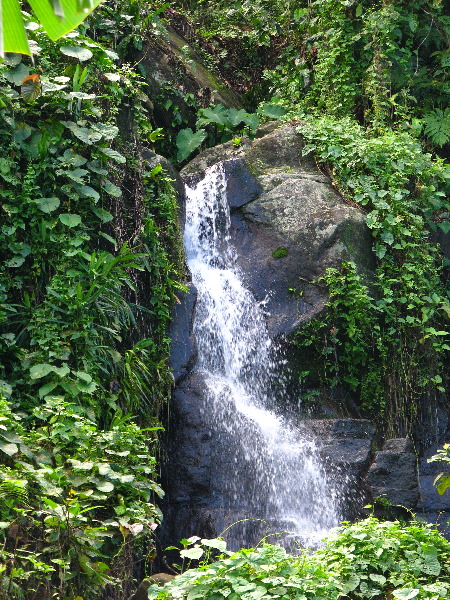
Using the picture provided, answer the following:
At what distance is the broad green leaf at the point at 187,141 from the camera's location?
10.6 meters

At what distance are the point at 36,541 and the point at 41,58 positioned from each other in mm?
4826

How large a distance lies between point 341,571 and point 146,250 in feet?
13.3

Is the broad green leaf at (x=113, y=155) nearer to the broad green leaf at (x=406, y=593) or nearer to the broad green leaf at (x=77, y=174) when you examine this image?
the broad green leaf at (x=77, y=174)

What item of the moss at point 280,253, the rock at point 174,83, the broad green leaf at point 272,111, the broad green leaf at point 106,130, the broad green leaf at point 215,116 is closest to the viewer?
the broad green leaf at point 106,130

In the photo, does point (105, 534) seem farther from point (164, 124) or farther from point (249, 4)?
point (249, 4)

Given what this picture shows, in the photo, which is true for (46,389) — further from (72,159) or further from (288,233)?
(288,233)

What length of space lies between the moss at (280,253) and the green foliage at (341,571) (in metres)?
4.79

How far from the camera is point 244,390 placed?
27.5 feet

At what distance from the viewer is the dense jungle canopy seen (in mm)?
4562

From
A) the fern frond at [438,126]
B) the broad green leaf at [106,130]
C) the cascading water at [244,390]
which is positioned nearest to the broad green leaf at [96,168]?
the broad green leaf at [106,130]

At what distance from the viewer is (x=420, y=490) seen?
8.50m

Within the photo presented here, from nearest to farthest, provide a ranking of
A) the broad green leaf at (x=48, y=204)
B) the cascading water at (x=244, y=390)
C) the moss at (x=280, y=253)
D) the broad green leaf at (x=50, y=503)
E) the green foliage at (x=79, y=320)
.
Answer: the broad green leaf at (x=50, y=503) < the green foliage at (x=79, y=320) < the broad green leaf at (x=48, y=204) < the cascading water at (x=244, y=390) < the moss at (x=280, y=253)

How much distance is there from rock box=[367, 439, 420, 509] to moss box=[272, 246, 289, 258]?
8.90 feet

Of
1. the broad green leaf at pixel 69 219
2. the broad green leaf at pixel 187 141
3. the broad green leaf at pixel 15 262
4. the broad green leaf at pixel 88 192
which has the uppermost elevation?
the broad green leaf at pixel 187 141
